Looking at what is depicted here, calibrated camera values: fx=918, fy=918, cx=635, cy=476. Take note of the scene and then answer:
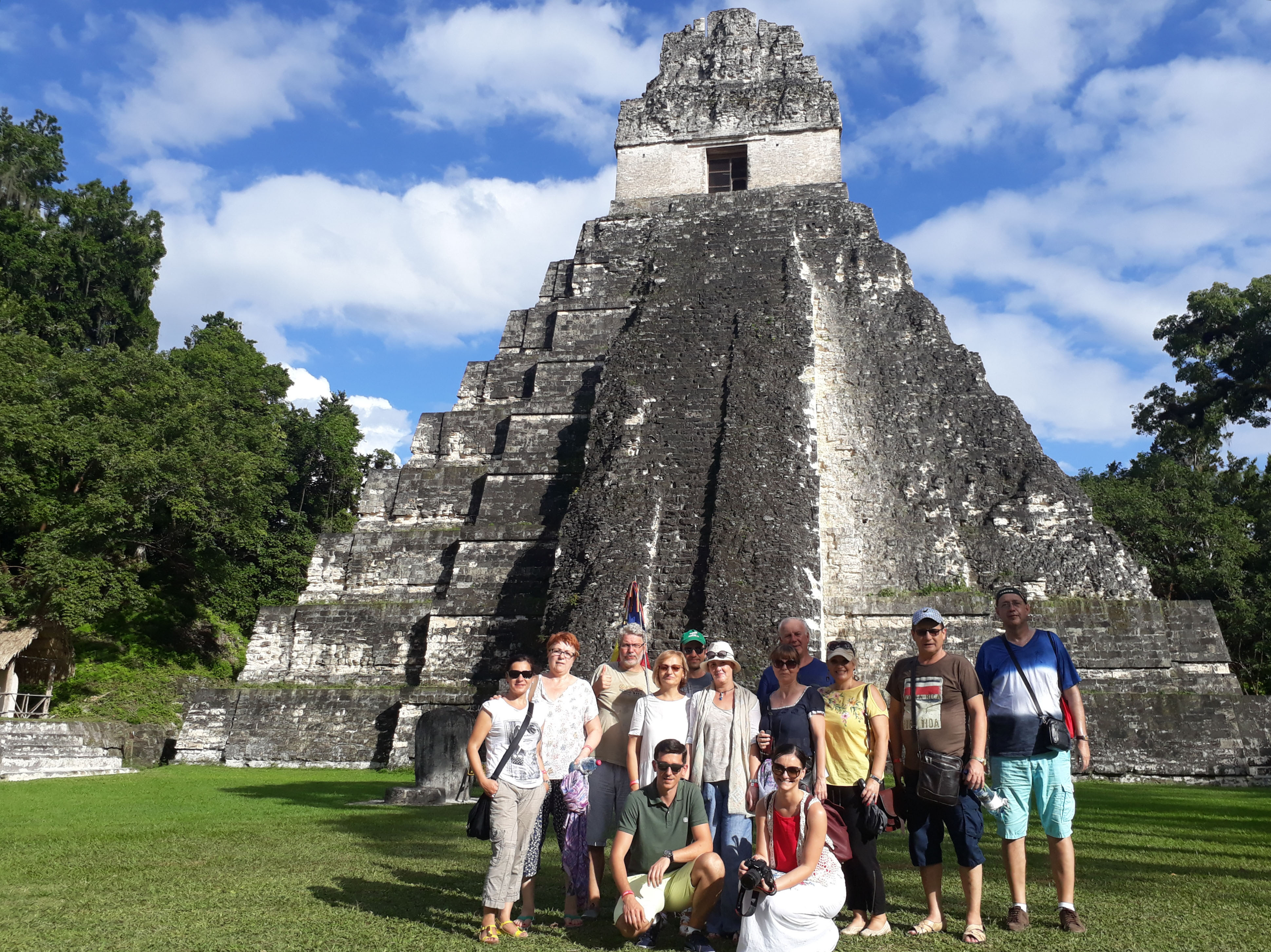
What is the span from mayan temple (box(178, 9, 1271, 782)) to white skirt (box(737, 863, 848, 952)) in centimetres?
561

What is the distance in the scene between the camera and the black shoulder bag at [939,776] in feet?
14.0

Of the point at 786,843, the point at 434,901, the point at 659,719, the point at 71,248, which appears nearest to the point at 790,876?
the point at 786,843

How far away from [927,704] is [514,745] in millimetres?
2017

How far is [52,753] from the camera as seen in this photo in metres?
12.0

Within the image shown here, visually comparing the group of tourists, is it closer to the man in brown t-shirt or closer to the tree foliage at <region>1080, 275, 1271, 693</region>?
the man in brown t-shirt

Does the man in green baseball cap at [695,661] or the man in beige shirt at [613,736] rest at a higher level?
the man in green baseball cap at [695,661]

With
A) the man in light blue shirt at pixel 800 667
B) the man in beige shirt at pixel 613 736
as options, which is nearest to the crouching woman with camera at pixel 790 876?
the man in light blue shirt at pixel 800 667

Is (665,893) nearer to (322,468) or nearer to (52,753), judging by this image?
(52,753)

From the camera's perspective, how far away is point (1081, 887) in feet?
16.3

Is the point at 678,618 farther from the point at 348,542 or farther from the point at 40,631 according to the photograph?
the point at 40,631

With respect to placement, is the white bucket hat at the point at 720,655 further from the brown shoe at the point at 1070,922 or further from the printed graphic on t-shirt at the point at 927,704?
the brown shoe at the point at 1070,922

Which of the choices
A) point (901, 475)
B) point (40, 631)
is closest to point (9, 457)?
point (40, 631)

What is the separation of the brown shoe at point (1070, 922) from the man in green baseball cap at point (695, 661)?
1.92 metres

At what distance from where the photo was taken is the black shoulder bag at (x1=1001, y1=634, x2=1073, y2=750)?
14.4 feet
